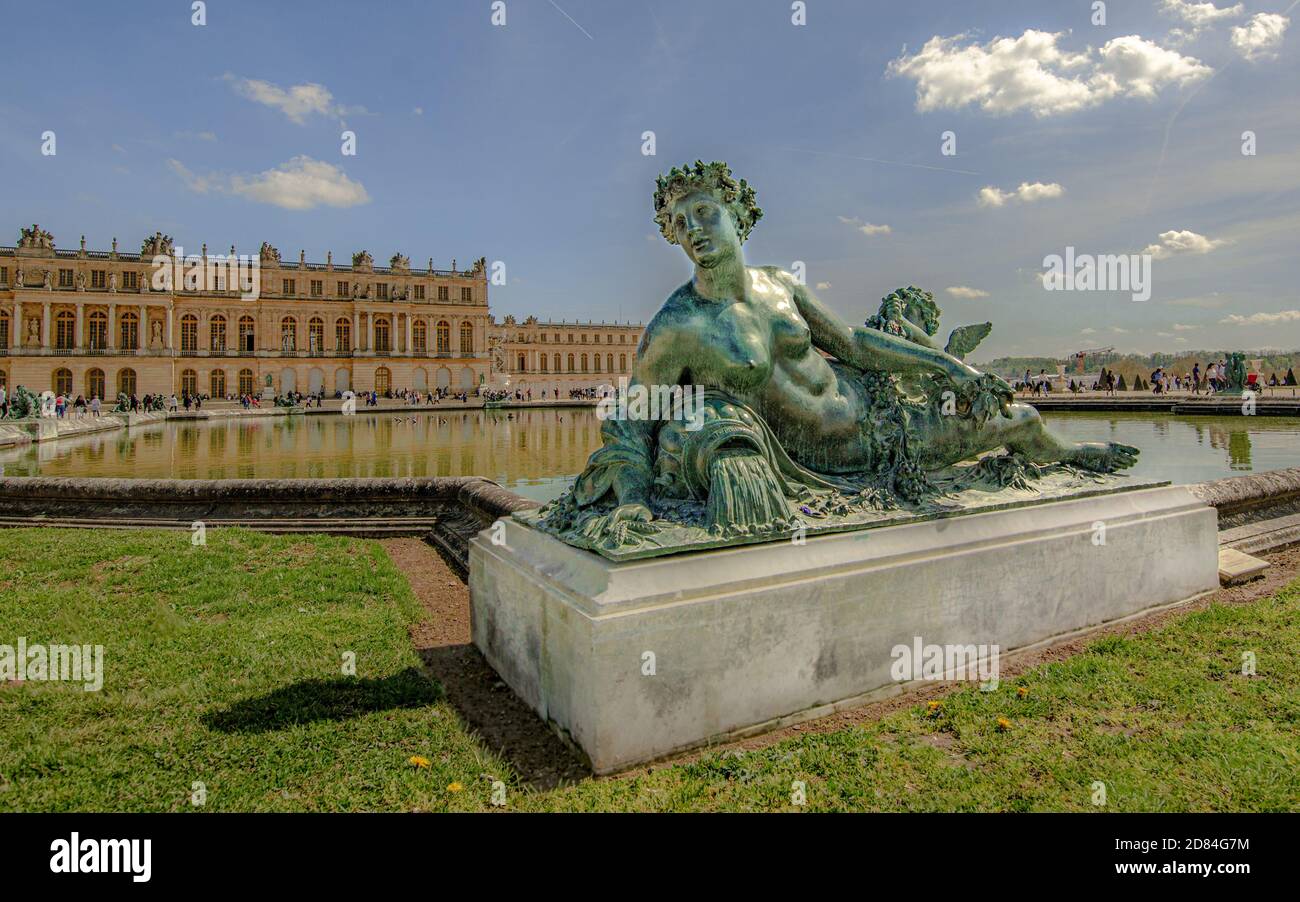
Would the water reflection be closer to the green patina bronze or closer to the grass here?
Answer: the grass

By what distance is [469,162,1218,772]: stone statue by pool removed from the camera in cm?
256

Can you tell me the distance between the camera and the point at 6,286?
Answer: 5609 cm

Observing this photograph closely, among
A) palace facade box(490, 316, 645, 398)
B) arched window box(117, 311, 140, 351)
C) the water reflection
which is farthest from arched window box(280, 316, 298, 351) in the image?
the water reflection

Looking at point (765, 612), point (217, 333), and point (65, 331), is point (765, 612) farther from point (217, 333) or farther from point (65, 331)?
point (65, 331)

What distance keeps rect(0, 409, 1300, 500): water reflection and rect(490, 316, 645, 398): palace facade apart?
6221 centimetres

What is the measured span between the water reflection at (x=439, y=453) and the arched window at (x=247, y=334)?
154ft

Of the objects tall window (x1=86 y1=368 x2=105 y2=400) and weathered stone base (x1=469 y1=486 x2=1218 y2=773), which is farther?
tall window (x1=86 y1=368 x2=105 y2=400)

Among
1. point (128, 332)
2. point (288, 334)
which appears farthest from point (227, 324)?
point (128, 332)

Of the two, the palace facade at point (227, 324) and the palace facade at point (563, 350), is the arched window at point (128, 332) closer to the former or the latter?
the palace facade at point (227, 324)

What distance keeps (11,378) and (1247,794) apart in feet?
239

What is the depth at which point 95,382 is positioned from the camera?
184 feet

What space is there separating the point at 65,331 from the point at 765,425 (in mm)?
71435

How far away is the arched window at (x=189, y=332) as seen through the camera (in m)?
59.7
